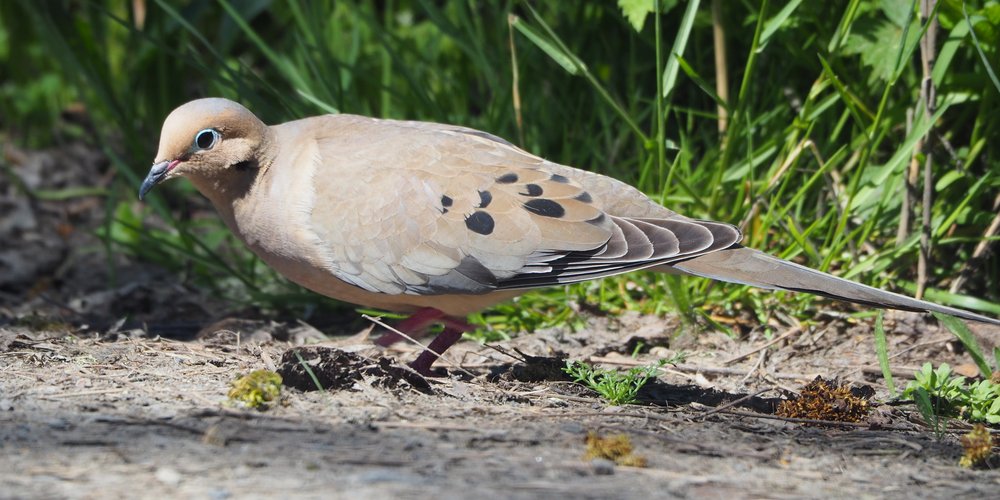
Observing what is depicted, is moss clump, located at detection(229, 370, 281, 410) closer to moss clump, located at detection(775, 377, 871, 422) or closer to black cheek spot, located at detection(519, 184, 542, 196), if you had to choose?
black cheek spot, located at detection(519, 184, 542, 196)

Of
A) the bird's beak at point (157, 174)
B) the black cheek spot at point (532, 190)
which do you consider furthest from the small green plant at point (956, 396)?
the bird's beak at point (157, 174)

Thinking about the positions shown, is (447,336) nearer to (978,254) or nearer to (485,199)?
(485,199)

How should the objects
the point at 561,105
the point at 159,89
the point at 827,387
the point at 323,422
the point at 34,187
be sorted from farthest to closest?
the point at 34,187 → the point at 159,89 → the point at 561,105 → the point at 827,387 → the point at 323,422

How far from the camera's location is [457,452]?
2.63m

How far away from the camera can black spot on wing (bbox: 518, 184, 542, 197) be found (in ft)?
11.8

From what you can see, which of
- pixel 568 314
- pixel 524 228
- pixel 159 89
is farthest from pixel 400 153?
pixel 159 89

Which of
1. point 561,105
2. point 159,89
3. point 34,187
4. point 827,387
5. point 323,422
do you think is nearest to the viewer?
point 323,422

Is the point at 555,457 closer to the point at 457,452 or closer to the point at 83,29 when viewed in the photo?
the point at 457,452

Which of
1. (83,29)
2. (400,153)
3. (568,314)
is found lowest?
(568,314)

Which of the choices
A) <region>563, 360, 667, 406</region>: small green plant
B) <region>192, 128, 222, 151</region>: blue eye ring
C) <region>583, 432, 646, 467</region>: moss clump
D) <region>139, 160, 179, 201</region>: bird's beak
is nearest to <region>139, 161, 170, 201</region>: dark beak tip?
<region>139, 160, 179, 201</region>: bird's beak

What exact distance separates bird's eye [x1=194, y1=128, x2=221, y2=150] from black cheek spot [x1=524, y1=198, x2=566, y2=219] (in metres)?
1.08

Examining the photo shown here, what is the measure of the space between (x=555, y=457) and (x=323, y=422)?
62 cm

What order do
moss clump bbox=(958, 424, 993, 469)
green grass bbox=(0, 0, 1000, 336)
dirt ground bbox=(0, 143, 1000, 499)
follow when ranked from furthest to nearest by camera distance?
1. green grass bbox=(0, 0, 1000, 336)
2. moss clump bbox=(958, 424, 993, 469)
3. dirt ground bbox=(0, 143, 1000, 499)

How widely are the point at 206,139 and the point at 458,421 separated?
1422 millimetres
